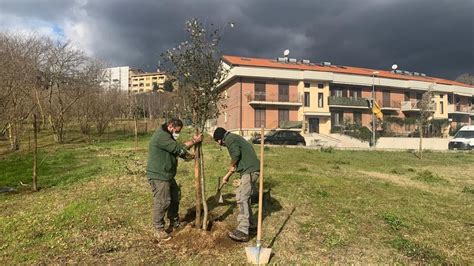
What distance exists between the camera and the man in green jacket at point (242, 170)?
18.7 feet

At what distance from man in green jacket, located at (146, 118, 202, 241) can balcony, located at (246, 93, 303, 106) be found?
112 feet

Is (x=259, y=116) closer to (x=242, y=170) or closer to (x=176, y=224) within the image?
(x=176, y=224)

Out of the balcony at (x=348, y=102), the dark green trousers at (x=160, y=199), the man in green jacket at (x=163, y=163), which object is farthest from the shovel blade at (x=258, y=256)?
the balcony at (x=348, y=102)

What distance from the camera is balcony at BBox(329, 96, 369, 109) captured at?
44069 mm

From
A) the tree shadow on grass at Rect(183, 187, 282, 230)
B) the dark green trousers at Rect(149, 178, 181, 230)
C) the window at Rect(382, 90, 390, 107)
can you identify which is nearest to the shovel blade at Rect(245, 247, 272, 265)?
the tree shadow on grass at Rect(183, 187, 282, 230)

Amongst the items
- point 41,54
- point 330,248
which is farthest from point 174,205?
point 41,54

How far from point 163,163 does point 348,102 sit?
4182cm

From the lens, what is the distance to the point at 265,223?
6629 millimetres

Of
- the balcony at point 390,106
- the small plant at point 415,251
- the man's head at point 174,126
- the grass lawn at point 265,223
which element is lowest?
the small plant at point 415,251

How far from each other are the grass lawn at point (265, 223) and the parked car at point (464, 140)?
23.0 m

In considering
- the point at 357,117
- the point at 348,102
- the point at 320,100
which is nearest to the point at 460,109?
the point at 357,117

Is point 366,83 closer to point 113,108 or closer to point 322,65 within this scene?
point 322,65

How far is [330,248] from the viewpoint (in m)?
5.66

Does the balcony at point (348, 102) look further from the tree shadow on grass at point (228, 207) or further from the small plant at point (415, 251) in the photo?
the small plant at point (415, 251)
